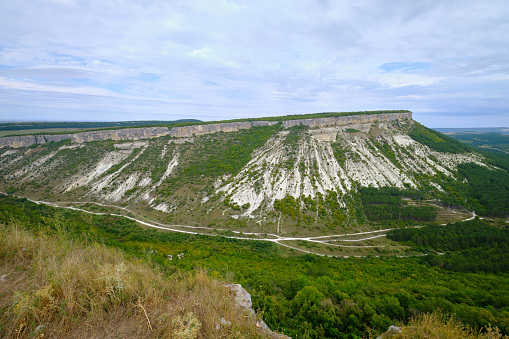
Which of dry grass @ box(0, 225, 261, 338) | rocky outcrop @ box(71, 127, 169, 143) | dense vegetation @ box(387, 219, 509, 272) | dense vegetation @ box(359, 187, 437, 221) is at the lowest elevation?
dense vegetation @ box(387, 219, 509, 272)

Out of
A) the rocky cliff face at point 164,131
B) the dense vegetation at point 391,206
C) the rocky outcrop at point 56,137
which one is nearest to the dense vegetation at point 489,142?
the rocky cliff face at point 164,131

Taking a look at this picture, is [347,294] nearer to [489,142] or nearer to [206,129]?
[206,129]

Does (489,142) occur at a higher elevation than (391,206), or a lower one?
higher

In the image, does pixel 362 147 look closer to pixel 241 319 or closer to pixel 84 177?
pixel 241 319

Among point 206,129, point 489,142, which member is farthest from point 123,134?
point 489,142

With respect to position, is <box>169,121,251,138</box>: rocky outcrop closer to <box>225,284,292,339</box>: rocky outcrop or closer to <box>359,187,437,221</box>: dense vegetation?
<box>359,187,437,221</box>: dense vegetation

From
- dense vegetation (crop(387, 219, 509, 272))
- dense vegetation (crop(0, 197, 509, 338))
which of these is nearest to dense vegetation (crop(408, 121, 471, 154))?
dense vegetation (crop(387, 219, 509, 272))

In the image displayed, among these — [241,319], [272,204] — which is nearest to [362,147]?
[272,204]
